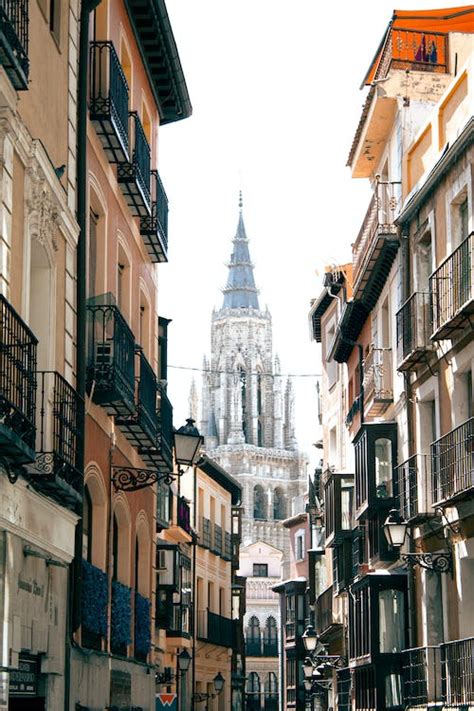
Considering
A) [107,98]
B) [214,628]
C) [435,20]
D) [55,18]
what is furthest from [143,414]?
[214,628]

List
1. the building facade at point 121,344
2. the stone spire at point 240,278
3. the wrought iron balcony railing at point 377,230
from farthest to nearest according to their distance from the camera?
the stone spire at point 240,278 → the wrought iron balcony railing at point 377,230 → the building facade at point 121,344

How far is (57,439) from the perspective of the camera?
1376 cm

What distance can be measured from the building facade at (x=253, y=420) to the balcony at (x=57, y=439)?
418 feet

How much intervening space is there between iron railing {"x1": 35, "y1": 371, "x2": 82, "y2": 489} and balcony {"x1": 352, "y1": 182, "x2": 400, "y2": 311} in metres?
10.9

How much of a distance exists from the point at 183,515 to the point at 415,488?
21508 millimetres

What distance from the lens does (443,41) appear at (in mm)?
25500

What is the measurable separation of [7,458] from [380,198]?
16097 mm

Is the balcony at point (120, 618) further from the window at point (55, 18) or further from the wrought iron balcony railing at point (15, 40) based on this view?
the wrought iron balcony railing at point (15, 40)

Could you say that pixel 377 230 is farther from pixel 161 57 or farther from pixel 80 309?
pixel 80 309

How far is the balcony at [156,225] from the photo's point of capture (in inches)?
→ 865

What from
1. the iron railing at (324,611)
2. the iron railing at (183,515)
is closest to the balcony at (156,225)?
the iron railing at (324,611)

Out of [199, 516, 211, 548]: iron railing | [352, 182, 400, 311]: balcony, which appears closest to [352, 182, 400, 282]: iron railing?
[352, 182, 400, 311]: balcony

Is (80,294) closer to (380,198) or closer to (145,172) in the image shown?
(145,172)

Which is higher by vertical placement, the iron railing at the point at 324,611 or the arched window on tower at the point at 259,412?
the arched window on tower at the point at 259,412
